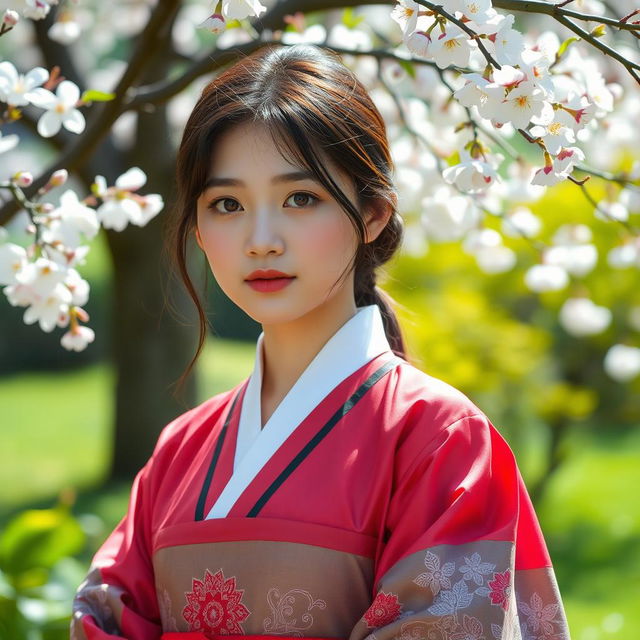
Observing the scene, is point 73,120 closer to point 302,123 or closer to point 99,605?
point 302,123

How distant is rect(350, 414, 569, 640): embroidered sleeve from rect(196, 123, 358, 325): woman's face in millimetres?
350

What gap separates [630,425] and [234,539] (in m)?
6.91

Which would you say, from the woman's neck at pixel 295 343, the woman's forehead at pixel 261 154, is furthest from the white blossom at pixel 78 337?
the woman's forehead at pixel 261 154

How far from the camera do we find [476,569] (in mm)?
1546

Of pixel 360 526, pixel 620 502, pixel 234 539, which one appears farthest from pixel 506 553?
pixel 620 502

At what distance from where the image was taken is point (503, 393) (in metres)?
5.13

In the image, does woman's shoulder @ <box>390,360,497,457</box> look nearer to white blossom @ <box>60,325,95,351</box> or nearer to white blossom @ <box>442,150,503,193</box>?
white blossom @ <box>442,150,503,193</box>

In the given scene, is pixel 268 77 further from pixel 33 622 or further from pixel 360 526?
pixel 33 622

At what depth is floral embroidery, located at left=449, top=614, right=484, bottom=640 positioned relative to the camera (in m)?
1.53

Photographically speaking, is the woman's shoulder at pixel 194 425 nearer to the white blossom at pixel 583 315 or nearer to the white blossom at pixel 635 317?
the white blossom at pixel 583 315

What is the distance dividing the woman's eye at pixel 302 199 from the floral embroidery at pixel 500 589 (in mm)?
678

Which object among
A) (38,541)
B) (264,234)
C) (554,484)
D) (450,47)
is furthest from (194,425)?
(554,484)

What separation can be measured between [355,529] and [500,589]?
9.7 inches

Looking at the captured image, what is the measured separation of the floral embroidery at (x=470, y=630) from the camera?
1530 mm
